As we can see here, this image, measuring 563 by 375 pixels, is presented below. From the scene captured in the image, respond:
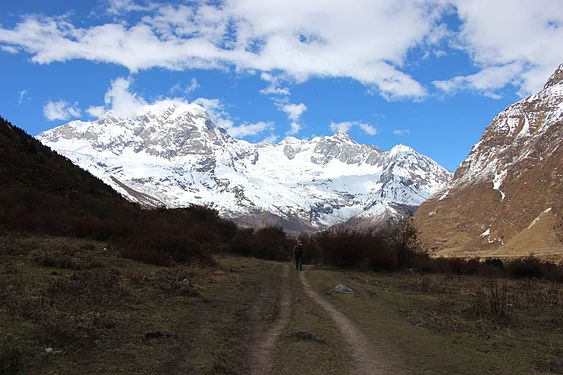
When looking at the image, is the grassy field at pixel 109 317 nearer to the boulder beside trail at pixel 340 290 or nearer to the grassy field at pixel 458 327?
the boulder beside trail at pixel 340 290

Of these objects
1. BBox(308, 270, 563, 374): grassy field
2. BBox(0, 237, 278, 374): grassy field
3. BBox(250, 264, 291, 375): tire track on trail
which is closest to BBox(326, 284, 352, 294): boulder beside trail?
BBox(308, 270, 563, 374): grassy field

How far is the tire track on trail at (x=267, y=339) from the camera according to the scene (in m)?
11.4

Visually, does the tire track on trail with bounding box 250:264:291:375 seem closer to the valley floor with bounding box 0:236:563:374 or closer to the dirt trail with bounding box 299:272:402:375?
the valley floor with bounding box 0:236:563:374

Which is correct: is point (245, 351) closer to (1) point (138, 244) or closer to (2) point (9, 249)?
(2) point (9, 249)

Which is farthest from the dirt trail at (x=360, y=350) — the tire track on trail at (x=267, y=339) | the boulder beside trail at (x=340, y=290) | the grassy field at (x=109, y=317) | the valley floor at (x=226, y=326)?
the boulder beside trail at (x=340, y=290)

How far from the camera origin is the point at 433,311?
66.9 ft

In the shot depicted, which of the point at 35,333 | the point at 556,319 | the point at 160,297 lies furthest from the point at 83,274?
the point at 556,319

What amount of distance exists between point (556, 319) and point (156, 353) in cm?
1588

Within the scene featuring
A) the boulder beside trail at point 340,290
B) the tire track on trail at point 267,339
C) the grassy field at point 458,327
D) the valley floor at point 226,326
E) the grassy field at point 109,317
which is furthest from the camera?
the boulder beside trail at point 340,290

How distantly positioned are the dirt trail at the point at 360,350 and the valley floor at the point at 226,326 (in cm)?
6

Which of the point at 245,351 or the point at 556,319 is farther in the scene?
the point at 556,319

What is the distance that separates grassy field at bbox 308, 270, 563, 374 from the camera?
12719mm

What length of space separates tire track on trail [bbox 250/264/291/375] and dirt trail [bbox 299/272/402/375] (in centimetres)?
176

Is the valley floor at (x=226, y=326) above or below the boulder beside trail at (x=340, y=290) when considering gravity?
below
